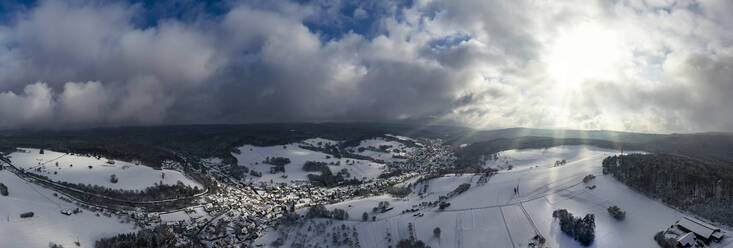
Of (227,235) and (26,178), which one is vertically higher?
(26,178)

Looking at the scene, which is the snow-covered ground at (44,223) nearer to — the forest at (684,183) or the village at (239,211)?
the village at (239,211)

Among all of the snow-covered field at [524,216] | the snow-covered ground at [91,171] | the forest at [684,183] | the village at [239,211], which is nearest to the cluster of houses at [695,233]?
the snow-covered field at [524,216]

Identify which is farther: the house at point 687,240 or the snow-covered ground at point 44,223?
the snow-covered ground at point 44,223

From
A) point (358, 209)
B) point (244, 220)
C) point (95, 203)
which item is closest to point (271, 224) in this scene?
point (244, 220)

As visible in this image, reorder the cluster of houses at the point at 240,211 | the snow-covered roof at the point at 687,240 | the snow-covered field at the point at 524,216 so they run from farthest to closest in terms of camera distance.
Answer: the cluster of houses at the point at 240,211, the snow-covered field at the point at 524,216, the snow-covered roof at the point at 687,240

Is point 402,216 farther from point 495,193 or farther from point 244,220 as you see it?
point 244,220

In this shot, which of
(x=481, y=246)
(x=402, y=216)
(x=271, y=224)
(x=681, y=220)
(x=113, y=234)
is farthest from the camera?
(x=271, y=224)

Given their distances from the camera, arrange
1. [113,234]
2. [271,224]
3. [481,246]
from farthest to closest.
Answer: [271,224]
[113,234]
[481,246]
